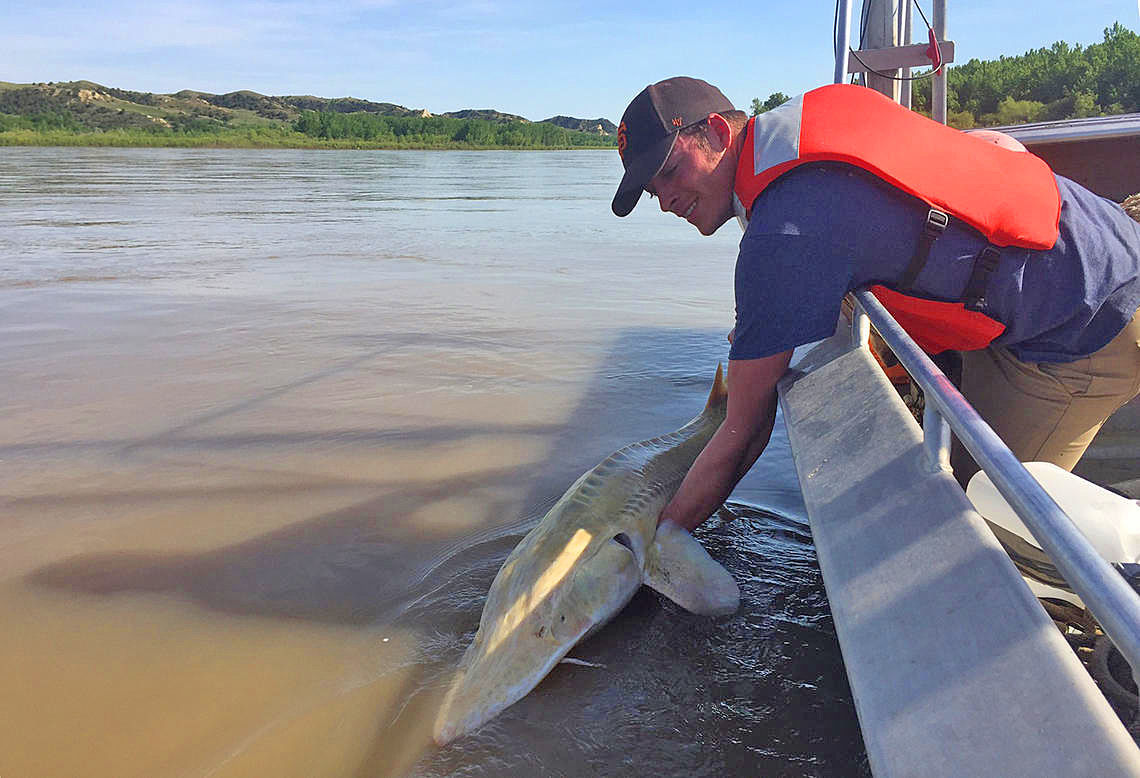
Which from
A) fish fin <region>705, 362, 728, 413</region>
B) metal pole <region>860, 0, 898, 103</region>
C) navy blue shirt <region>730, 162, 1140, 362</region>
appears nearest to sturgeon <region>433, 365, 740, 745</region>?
fish fin <region>705, 362, 728, 413</region>

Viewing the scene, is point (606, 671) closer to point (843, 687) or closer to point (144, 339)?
point (843, 687)

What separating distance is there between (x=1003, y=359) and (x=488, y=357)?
494cm

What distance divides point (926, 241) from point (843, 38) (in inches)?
114

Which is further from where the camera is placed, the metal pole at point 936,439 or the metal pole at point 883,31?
the metal pole at point 883,31

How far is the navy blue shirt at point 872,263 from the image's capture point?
7.65 feet

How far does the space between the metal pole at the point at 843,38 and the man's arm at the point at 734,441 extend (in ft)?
8.71

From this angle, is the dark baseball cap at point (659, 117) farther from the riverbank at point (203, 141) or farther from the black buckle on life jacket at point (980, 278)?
the riverbank at point (203, 141)

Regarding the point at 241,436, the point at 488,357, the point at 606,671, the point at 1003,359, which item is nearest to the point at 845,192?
the point at 1003,359

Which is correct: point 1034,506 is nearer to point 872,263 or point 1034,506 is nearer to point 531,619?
point 872,263

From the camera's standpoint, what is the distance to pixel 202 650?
10.3 ft

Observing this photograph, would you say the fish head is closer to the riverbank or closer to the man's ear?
the man's ear

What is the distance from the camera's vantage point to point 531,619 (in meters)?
2.79

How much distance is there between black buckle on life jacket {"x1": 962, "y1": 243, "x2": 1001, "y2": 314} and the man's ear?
78cm

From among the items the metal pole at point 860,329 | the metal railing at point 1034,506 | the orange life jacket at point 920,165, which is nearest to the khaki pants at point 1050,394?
the orange life jacket at point 920,165
